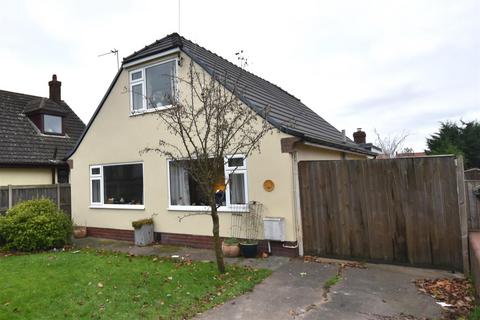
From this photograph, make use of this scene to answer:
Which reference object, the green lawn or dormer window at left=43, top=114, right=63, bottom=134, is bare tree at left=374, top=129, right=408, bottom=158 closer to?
dormer window at left=43, top=114, right=63, bottom=134

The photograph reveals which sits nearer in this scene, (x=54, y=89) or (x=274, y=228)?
(x=274, y=228)

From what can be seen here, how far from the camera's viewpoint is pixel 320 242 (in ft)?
26.9

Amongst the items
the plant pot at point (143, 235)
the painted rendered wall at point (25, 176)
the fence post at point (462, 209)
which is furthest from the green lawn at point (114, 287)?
the painted rendered wall at point (25, 176)

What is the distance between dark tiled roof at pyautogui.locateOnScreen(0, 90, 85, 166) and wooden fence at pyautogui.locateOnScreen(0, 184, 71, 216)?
174 cm

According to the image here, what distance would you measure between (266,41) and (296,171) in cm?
536

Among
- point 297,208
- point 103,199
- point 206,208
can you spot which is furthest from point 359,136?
point 103,199

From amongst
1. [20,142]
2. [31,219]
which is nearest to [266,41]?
[31,219]

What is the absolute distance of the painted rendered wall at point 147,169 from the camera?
8383mm

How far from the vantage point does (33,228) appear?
995 centimetres

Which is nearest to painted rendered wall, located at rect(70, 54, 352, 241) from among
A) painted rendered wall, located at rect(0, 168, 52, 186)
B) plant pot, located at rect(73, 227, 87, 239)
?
plant pot, located at rect(73, 227, 87, 239)

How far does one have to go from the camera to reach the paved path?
495cm

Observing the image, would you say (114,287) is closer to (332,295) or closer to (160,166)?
(332,295)

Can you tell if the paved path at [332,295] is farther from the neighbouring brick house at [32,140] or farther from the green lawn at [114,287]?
the neighbouring brick house at [32,140]

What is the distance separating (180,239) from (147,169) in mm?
2507
